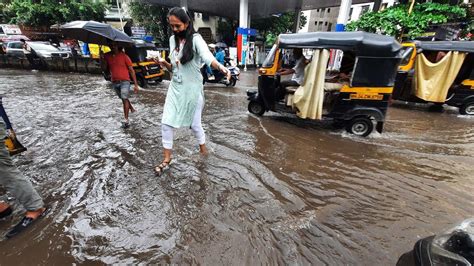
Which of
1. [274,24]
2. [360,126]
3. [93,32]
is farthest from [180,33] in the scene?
[274,24]

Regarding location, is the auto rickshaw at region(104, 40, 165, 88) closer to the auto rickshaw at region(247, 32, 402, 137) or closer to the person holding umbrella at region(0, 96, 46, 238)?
the auto rickshaw at region(247, 32, 402, 137)

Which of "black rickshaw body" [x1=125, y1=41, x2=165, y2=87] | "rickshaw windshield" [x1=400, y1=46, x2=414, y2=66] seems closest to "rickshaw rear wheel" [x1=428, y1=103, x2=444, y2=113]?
"rickshaw windshield" [x1=400, y1=46, x2=414, y2=66]

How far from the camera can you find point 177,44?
121 inches

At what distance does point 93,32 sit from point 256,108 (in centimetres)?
406

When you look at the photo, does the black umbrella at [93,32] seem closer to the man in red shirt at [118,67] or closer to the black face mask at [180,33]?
the man in red shirt at [118,67]

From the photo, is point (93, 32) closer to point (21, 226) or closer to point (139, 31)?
point (21, 226)

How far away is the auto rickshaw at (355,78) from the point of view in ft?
15.4

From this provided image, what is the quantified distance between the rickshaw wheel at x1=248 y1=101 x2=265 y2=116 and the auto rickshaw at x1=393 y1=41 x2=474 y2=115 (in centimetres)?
477

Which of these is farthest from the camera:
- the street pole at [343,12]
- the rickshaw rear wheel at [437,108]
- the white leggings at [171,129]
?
the street pole at [343,12]

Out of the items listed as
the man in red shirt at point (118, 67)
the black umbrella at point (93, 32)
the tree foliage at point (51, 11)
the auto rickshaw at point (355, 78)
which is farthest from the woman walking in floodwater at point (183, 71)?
the tree foliage at point (51, 11)

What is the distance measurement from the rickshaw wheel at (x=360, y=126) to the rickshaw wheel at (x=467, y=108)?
426 cm

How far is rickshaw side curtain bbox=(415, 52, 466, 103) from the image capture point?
675cm

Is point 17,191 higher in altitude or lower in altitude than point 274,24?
lower

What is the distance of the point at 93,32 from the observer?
4953 millimetres
